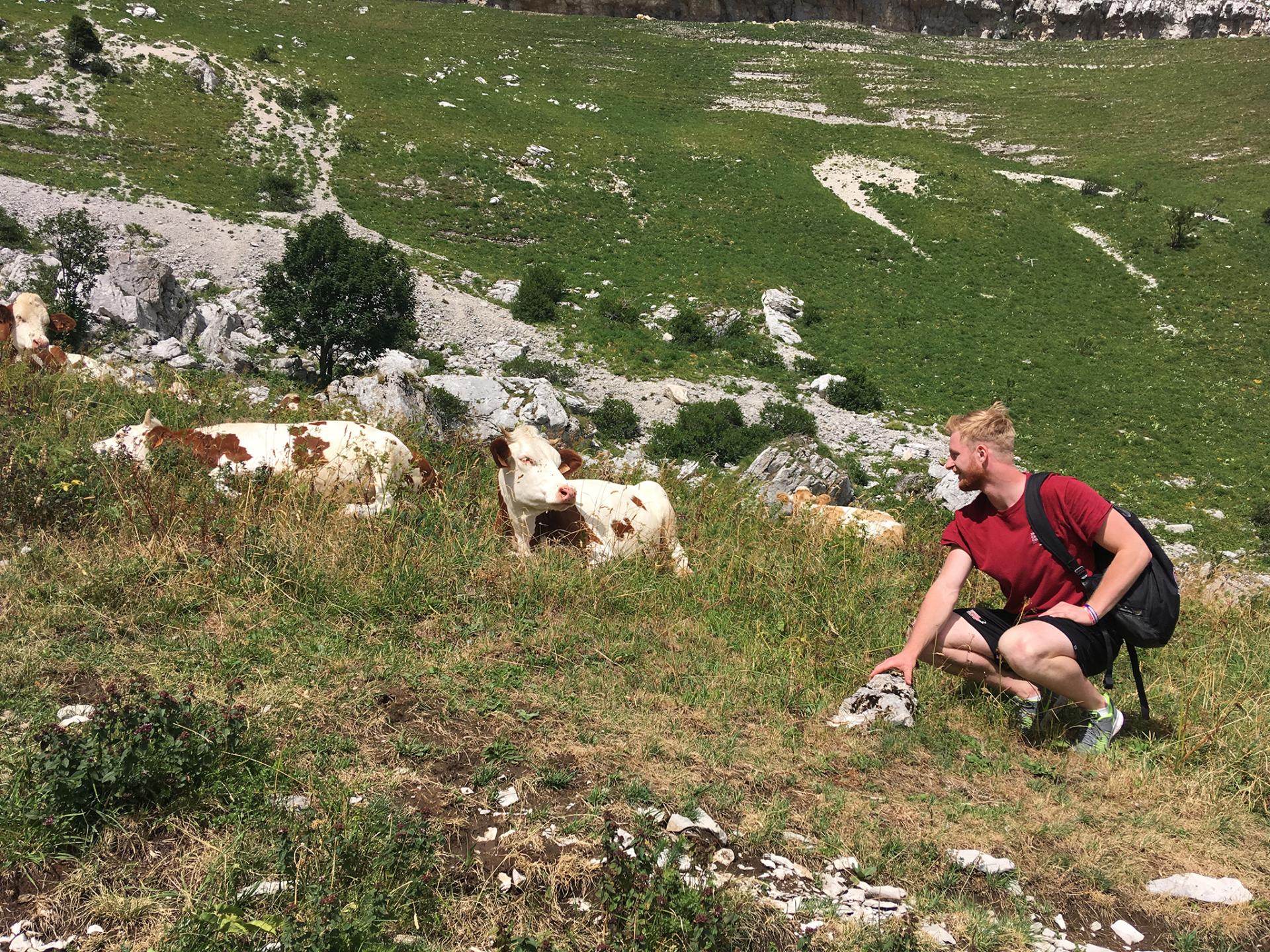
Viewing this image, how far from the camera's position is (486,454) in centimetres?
700

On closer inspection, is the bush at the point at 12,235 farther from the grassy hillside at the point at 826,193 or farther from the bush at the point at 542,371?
the bush at the point at 542,371

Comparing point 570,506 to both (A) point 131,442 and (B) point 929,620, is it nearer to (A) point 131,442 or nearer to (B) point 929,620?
Result: (B) point 929,620

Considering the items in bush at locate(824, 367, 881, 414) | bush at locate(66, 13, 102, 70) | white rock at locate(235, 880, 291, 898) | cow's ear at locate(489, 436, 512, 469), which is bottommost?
bush at locate(824, 367, 881, 414)

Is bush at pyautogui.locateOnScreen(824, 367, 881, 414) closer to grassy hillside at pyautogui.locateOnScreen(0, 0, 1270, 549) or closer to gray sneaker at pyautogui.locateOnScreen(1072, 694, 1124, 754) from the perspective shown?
grassy hillside at pyautogui.locateOnScreen(0, 0, 1270, 549)

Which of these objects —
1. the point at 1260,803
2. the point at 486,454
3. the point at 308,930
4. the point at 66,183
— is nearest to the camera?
the point at 308,930


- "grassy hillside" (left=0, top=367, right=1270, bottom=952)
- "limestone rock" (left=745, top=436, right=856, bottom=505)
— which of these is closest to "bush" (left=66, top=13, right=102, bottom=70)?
"limestone rock" (left=745, top=436, right=856, bottom=505)

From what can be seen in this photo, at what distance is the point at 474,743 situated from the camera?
332 centimetres

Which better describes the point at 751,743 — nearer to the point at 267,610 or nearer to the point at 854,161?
the point at 267,610

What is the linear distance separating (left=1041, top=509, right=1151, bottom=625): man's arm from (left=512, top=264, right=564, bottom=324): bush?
22550 mm

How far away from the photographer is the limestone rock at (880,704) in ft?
12.6

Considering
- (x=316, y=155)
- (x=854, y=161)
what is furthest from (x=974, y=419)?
(x=854, y=161)

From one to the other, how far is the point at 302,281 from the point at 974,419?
18.8 m

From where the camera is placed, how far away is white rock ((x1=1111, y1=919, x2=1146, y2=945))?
8.59ft

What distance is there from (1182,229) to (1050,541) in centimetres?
3960
